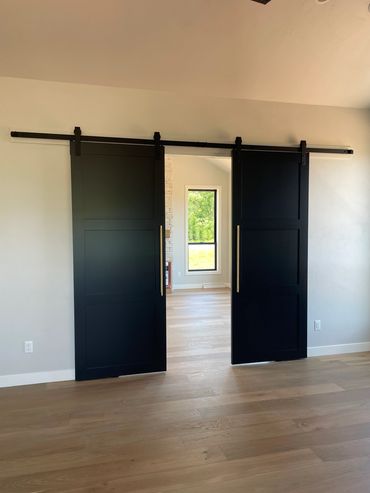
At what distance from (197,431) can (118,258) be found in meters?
1.68

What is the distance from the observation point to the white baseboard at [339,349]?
4027mm

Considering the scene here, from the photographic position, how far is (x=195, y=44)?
2959mm

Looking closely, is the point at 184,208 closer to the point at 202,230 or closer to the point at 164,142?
the point at 202,230

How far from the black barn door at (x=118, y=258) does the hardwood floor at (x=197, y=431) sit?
299 mm

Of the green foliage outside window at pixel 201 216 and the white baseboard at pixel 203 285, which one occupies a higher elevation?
the green foliage outside window at pixel 201 216

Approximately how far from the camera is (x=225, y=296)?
752 cm

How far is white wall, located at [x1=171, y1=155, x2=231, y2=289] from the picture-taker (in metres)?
8.42

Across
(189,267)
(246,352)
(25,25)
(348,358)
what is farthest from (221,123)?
(189,267)

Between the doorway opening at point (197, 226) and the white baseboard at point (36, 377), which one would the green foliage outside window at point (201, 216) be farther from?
the white baseboard at point (36, 377)

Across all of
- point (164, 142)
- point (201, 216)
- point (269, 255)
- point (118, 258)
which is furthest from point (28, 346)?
point (201, 216)

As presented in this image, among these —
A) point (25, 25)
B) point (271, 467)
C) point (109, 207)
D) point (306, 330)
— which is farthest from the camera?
point (306, 330)

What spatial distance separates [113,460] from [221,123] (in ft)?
10.2

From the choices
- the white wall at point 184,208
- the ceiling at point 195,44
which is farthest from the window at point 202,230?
the ceiling at point 195,44

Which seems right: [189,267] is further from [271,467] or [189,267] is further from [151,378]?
[271,467]
